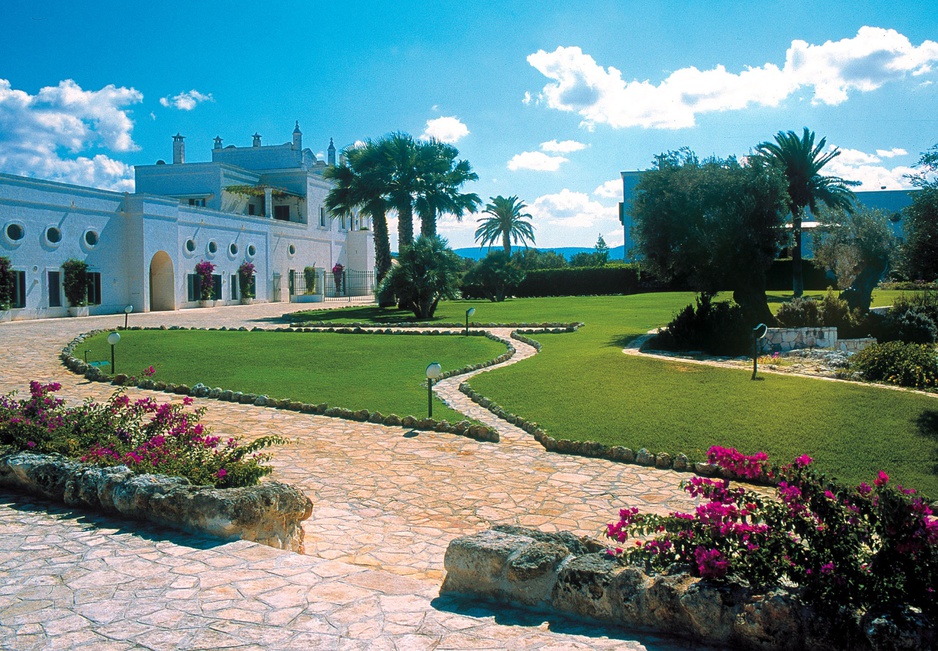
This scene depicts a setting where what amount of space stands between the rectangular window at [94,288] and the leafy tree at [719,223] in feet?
90.8

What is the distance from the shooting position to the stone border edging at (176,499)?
17.3 ft

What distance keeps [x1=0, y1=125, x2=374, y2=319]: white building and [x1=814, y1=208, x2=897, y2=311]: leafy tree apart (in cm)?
3253

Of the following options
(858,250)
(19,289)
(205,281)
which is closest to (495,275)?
(205,281)

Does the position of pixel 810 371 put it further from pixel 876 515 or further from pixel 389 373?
pixel 876 515

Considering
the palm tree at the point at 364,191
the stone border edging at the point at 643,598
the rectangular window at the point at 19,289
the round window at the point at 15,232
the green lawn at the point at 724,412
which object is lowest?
the green lawn at the point at 724,412

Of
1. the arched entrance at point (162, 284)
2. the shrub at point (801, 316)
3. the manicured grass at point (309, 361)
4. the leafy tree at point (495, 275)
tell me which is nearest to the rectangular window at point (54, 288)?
the arched entrance at point (162, 284)

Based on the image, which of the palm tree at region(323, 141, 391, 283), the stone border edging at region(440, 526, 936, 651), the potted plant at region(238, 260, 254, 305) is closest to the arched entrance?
the potted plant at region(238, 260, 254, 305)

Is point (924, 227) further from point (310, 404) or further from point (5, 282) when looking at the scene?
point (5, 282)

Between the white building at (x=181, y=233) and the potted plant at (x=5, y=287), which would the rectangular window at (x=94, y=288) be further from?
the potted plant at (x=5, y=287)

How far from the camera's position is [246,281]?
46.9m

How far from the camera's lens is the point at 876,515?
3.62 metres

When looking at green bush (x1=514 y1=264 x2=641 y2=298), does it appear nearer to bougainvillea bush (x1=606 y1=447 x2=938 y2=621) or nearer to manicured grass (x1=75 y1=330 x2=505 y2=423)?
manicured grass (x1=75 y1=330 x2=505 y2=423)

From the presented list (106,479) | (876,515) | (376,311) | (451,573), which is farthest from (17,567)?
(376,311)

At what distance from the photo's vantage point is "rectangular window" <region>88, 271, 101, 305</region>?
34.9 metres
